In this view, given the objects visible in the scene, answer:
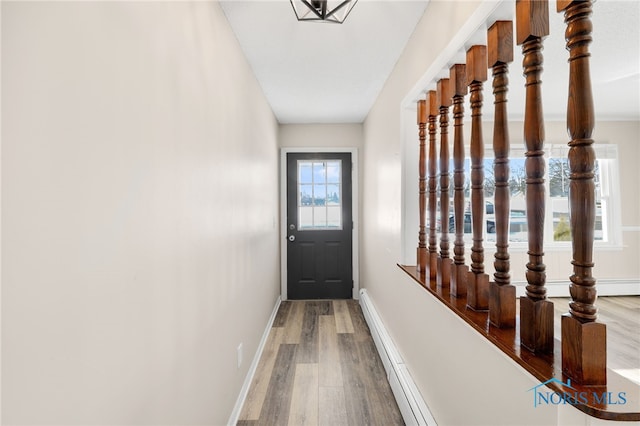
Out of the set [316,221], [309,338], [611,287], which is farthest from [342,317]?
[611,287]

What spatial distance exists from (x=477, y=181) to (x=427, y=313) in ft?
2.75

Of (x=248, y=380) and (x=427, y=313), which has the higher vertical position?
(x=427, y=313)

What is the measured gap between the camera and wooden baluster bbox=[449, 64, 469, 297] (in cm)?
150

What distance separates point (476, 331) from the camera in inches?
47.2

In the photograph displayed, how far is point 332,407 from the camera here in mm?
2102

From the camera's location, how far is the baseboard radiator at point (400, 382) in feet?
5.75

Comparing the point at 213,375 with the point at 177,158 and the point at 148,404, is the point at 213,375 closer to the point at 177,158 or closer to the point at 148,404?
the point at 148,404

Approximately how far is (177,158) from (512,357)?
4.28 feet

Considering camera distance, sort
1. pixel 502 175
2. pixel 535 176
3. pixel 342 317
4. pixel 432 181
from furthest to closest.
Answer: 1. pixel 342 317
2. pixel 432 181
3. pixel 502 175
4. pixel 535 176

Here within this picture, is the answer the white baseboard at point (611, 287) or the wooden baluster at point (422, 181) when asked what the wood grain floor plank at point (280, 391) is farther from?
the white baseboard at point (611, 287)

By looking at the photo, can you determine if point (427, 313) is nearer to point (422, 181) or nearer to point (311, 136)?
point (422, 181)

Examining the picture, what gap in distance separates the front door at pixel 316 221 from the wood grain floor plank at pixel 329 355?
83cm

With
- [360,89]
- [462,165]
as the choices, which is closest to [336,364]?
[462,165]

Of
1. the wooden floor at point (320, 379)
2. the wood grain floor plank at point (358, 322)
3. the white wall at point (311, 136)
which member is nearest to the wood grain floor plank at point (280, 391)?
the wooden floor at point (320, 379)
